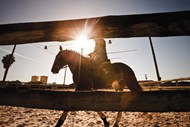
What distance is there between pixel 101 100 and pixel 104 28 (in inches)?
32.0

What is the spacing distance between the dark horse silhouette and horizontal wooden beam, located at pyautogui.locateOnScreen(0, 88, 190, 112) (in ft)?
10.8

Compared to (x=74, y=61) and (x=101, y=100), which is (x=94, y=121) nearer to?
(x=74, y=61)

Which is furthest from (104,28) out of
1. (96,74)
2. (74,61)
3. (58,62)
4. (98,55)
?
(58,62)

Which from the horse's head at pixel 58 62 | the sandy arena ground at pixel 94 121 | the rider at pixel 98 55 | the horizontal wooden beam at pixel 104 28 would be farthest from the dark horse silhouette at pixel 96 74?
the horizontal wooden beam at pixel 104 28

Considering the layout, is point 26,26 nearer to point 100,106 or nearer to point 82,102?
point 82,102

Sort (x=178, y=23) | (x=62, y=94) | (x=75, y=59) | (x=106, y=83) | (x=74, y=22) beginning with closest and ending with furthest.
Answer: (x=178, y=23) < (x=62, y=94) < (x=74, y=22) < (x=106, y=83) < (x=75, y=59)

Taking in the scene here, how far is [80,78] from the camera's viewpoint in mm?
5359

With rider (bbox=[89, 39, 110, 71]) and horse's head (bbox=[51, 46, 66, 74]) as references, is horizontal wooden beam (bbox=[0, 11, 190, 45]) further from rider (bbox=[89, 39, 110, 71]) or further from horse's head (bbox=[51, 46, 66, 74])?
horse's head (bbox=[51, 46, 66, 74])

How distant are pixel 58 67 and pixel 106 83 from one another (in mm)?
2156

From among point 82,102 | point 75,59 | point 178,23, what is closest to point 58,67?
point 75,59

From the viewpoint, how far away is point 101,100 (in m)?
1.45

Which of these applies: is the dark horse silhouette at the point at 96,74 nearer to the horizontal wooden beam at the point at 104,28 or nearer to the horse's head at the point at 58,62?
the horse's head at the point at 58,62

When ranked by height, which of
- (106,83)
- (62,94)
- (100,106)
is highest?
(106,83)

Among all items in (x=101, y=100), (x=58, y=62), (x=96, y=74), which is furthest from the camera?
(x=58, y=62)
